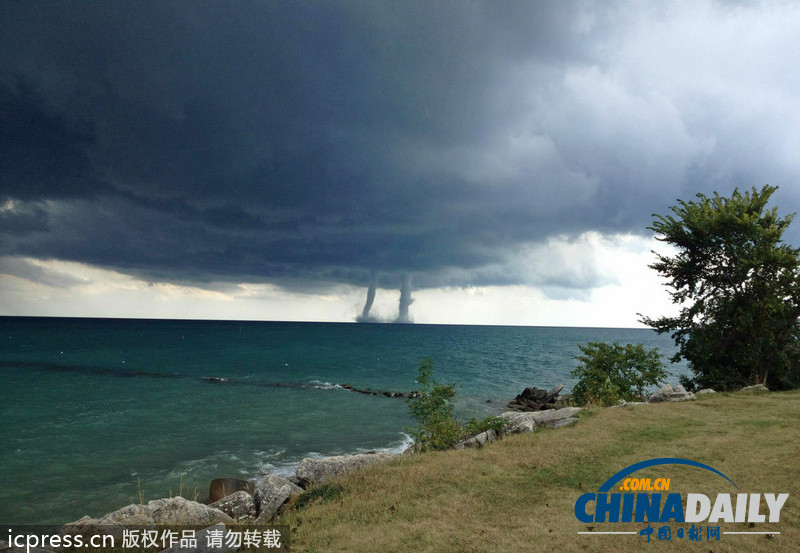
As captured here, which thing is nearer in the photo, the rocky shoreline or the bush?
the rocky shoreline

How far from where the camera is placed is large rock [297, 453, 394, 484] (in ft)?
43.9

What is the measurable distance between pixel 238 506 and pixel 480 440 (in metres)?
8.74

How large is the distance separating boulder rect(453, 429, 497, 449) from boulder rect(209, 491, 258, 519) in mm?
7799

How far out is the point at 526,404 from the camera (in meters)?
36.0

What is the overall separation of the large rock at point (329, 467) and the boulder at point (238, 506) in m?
2.07

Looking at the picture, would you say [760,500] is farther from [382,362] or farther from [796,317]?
[382,362]

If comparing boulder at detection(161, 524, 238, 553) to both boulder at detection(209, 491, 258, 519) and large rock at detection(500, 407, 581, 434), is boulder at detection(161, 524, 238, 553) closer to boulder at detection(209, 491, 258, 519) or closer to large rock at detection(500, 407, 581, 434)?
boulder at detection(209, 491, 258, 519)

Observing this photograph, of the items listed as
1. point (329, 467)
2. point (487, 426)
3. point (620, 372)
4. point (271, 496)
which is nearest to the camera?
point (271, 496)

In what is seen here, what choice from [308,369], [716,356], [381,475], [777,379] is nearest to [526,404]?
[716,356]

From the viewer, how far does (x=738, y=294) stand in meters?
24.8

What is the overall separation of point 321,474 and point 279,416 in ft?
65.3

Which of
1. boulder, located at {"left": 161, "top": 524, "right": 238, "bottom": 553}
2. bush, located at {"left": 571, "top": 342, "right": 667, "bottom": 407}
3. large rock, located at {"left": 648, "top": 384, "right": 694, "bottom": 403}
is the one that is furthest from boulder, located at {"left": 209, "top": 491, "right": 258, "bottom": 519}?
large rock, located at {"left": 648, "top": 384, "right": 694, "bottom": 403}

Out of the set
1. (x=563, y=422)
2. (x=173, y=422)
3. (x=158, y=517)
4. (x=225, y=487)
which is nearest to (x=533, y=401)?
(x=563, y=422)

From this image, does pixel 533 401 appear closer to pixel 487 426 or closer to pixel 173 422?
pixel 487 426
